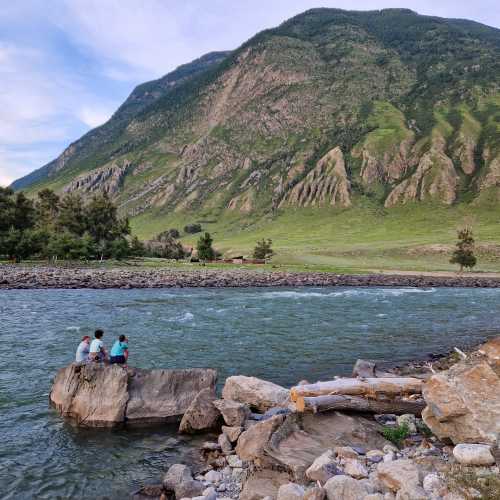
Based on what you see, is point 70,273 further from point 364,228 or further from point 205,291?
point 364,228

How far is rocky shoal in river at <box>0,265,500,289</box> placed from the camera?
67.8 metres

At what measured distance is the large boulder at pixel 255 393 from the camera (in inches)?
665

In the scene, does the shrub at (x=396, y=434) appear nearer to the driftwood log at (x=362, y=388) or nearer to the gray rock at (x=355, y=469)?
the driftwood log at (x=362, y=388)

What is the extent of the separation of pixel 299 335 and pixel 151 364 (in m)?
12.9

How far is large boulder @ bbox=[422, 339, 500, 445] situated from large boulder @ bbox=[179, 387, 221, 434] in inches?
297

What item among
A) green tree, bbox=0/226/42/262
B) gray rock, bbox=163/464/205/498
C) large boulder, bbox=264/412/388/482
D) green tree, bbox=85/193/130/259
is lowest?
gray rock, bbox=163/464/205/498

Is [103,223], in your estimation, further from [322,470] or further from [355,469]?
[355,469]

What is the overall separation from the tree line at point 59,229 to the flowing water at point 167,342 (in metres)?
42.9

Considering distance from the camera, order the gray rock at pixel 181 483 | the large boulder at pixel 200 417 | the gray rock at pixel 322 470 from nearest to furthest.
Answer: the gray rock at pixel 322 470 → the gray rock at pixel 181 483 → the large boulder at pixel 200 417

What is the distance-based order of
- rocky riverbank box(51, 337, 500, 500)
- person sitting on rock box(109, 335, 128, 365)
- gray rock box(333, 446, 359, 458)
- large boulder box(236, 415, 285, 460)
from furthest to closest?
1. person sitting on rock box(109, 335, 128, 365)
2. large boulder box(236, 415, 285, 460)
3. gray rock box(333, 446, 359, 458)
4. rocky riverbank box(51, 337, 500, 500)

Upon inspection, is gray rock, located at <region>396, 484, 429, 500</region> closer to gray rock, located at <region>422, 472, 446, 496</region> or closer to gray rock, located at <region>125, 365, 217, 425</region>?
gray rock, located at <region>422, 472, 446, 496</region>

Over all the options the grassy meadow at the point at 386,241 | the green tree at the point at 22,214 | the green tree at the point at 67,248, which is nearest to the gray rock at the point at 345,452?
the grassy meadow at the point at 386,241

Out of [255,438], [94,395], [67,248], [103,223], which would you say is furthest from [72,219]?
[255,438]

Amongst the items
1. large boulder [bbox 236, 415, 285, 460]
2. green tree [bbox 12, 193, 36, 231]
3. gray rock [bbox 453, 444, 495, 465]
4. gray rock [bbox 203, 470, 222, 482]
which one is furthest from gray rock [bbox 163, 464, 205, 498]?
green tree [bbox 12, 193, 36, 231]
